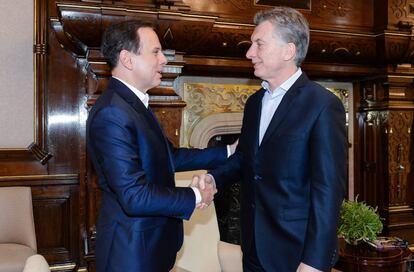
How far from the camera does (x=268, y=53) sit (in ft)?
5.81

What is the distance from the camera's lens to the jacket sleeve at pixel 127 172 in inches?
61.2

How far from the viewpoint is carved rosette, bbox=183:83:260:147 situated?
362 centimetres

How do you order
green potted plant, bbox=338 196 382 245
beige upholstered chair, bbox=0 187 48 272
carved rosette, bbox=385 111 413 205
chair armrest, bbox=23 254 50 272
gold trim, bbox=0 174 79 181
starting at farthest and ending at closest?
carved rosette, bbox=385 111 413 205 < gold trim, bbox=0 174 79 181 < beige upholstered chair, bbox=0 187 48 272 < green potted plant, bbox=338 196 382 245 < chair armrest, bbox=23 254 50 272

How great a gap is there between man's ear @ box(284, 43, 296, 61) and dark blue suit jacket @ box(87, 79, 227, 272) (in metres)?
0.58

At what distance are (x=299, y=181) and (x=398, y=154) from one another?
97.4 inches

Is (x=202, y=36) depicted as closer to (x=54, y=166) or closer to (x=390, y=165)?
(x=54, y=166)

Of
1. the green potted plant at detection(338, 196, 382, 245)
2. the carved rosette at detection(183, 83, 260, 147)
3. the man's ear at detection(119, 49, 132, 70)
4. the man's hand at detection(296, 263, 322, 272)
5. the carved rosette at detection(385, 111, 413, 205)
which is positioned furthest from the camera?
the carved rosette at detection(385, 111, 413, 205)

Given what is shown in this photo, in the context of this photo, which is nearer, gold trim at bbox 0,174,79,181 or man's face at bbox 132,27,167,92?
man's face at bbox 132,27,167,92

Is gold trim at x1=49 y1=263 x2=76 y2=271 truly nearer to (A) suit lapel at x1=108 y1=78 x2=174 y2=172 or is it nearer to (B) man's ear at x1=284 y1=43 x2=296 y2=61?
(A) suit lapel at x1=108 y1=78 x2=174 y2=172

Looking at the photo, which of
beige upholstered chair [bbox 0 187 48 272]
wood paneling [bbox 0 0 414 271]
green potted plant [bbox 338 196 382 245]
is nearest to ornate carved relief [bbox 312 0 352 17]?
wood paneling [bbox 0 0 414 271]

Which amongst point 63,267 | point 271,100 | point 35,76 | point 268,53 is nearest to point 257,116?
point 271,100

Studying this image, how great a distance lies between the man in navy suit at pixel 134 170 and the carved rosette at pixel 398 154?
2.38 metres

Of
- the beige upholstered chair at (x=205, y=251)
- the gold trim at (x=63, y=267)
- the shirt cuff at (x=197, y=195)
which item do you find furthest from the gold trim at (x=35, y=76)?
the shirt cuff at (x=197, y=195)

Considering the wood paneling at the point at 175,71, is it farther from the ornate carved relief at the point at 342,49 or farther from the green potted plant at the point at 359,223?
the green potted plant at the point at 359,223
